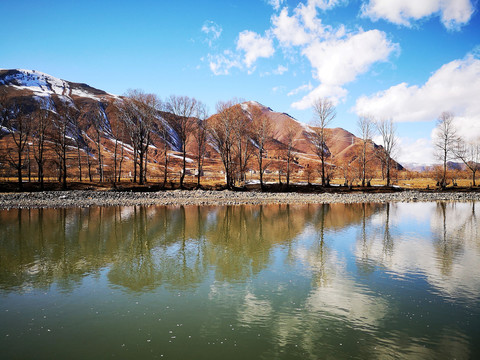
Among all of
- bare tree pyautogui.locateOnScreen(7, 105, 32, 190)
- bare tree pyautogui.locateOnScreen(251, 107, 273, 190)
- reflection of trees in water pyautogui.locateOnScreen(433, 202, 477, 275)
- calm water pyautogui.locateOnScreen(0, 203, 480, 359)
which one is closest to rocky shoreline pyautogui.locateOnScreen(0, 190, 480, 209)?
bare tree pyautogui.locateOnScreen(7, 105, 32, 190)

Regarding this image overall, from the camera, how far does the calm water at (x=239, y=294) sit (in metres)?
7.58

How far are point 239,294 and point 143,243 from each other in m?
10.3

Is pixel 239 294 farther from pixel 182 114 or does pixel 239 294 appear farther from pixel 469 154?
pixel 469 154

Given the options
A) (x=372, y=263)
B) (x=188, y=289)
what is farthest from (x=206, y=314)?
(x=372, y=263)

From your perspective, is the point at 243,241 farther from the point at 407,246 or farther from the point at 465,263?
the point at 465,263

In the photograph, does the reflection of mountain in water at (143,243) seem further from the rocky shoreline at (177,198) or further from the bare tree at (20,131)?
the bare tree at (20,131)

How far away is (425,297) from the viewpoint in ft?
34.7

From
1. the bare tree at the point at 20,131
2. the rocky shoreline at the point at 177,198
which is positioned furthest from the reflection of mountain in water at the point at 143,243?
the bare tree at the point at 20,131

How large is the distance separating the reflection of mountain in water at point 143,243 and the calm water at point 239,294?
0.12 m

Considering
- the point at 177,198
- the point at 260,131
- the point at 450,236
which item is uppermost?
the point at 260,131

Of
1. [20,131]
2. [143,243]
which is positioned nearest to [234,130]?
[20,131]

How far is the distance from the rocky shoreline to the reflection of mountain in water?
7253mm

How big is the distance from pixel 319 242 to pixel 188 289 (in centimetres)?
1057

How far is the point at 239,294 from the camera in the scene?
10898 mm
